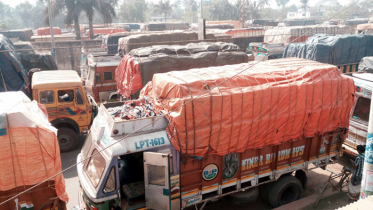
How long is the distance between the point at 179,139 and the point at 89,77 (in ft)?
30.6

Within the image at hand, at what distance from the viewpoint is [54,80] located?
9.84 m

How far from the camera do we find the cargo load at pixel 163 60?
34.3 feet

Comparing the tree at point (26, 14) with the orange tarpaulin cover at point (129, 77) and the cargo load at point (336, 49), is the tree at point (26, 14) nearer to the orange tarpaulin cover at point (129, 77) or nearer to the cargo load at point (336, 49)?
the cargo load at point (336, 49)

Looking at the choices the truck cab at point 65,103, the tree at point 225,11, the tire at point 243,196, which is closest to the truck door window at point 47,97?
the truck cab at point 65,103

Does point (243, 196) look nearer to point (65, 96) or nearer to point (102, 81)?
point (65, 96)

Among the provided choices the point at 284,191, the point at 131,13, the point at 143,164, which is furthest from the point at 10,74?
the point at 131,13

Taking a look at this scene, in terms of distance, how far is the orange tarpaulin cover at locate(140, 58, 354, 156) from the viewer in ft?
17.2

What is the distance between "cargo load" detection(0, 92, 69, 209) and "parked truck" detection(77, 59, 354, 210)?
70cm

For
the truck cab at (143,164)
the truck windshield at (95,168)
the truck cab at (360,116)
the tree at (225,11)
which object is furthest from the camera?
the tree at (225,11)

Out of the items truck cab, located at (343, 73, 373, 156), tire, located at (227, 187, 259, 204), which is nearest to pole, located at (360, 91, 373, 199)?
tire, located at (227, 187, 259, 204)

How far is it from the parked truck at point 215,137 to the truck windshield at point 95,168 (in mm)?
28

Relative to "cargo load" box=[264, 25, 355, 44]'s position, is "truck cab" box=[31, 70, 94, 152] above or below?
below

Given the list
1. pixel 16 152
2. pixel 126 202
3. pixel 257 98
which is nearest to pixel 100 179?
pixel 126 202

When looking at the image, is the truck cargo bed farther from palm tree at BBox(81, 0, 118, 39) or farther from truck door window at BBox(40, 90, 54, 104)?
palm tree at BBox(81, 0, 118, 39)
